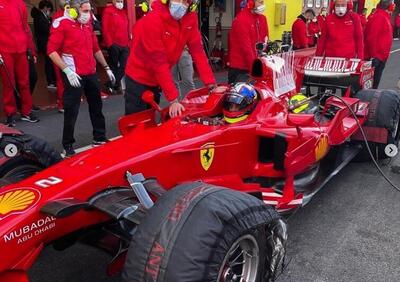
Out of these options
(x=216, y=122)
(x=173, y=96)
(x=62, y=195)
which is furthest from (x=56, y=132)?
(x=62, y=195)

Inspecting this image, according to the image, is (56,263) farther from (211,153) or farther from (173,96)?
(173,96)

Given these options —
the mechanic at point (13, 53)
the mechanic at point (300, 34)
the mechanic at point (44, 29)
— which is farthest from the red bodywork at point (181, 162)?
the mechanic at point (300, 34)

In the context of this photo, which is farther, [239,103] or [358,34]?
[358,34]

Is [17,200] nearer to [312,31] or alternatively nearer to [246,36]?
Result: [246,36]

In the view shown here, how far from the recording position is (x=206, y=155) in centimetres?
306

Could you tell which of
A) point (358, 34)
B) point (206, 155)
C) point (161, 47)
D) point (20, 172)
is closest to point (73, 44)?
point (161, 47)

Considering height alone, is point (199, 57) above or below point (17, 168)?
above

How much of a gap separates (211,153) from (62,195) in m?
1.12

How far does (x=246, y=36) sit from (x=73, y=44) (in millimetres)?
2403

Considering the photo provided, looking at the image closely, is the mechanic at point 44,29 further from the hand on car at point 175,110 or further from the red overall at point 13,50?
the hand on car at point 175,110

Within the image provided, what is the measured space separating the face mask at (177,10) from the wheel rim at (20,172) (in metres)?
1.71

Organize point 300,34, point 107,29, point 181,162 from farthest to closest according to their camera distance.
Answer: point 300,34 < point 107,29 < point 181,162

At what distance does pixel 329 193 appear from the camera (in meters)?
4.34
